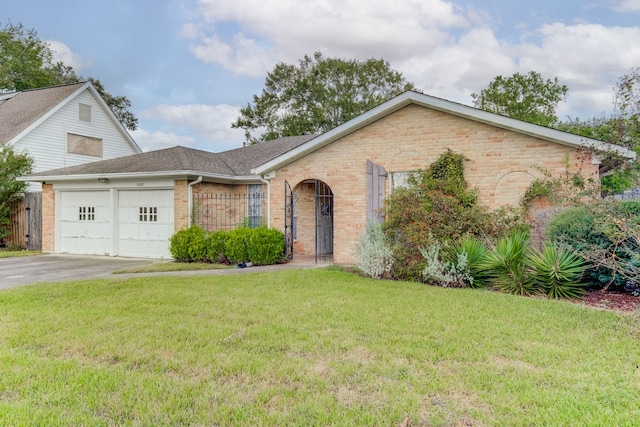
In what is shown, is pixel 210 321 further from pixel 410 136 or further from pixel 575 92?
pixel 575 92

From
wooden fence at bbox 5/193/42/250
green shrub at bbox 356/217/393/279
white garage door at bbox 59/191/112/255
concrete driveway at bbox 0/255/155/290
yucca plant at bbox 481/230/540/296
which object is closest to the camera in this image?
yucca plant at bbox 481/230/540/296

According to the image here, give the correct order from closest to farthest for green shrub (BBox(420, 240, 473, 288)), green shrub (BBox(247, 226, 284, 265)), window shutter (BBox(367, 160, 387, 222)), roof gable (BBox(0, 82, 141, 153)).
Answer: green shrub (BBox(420, 240, 473, 288)) < window shutter (BBox(367, 160, 387, 222)) < green shrub (BBox(247, 226, 284, 265)) < roof gable (BBox(0, 82, 141, 153))

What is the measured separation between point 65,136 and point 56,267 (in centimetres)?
1190

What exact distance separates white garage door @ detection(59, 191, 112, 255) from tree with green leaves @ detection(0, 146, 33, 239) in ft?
9.10

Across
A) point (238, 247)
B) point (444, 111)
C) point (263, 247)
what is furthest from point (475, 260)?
point (238, 247)

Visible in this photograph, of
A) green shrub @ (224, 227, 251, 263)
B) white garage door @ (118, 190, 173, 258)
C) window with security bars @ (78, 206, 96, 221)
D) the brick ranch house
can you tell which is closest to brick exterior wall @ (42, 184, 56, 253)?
the brick ranch house

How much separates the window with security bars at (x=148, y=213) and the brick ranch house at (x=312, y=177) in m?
0.04

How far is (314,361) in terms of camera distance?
14.3 ft

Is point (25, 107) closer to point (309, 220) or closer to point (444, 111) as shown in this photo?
point (309, 220)

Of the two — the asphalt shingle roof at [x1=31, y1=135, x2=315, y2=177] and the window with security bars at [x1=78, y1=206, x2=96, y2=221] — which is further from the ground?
the asphalt shingle roof at [x1=31, y1=135, x2=315, y2=177]

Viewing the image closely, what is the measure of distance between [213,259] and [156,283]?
399 cm

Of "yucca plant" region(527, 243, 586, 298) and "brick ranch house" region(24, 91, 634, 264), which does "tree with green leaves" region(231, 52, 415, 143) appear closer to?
"brick ranch house" region(24, 91, 634, 264)

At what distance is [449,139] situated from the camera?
11.1 metres

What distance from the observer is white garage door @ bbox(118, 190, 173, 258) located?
14.3 meters
